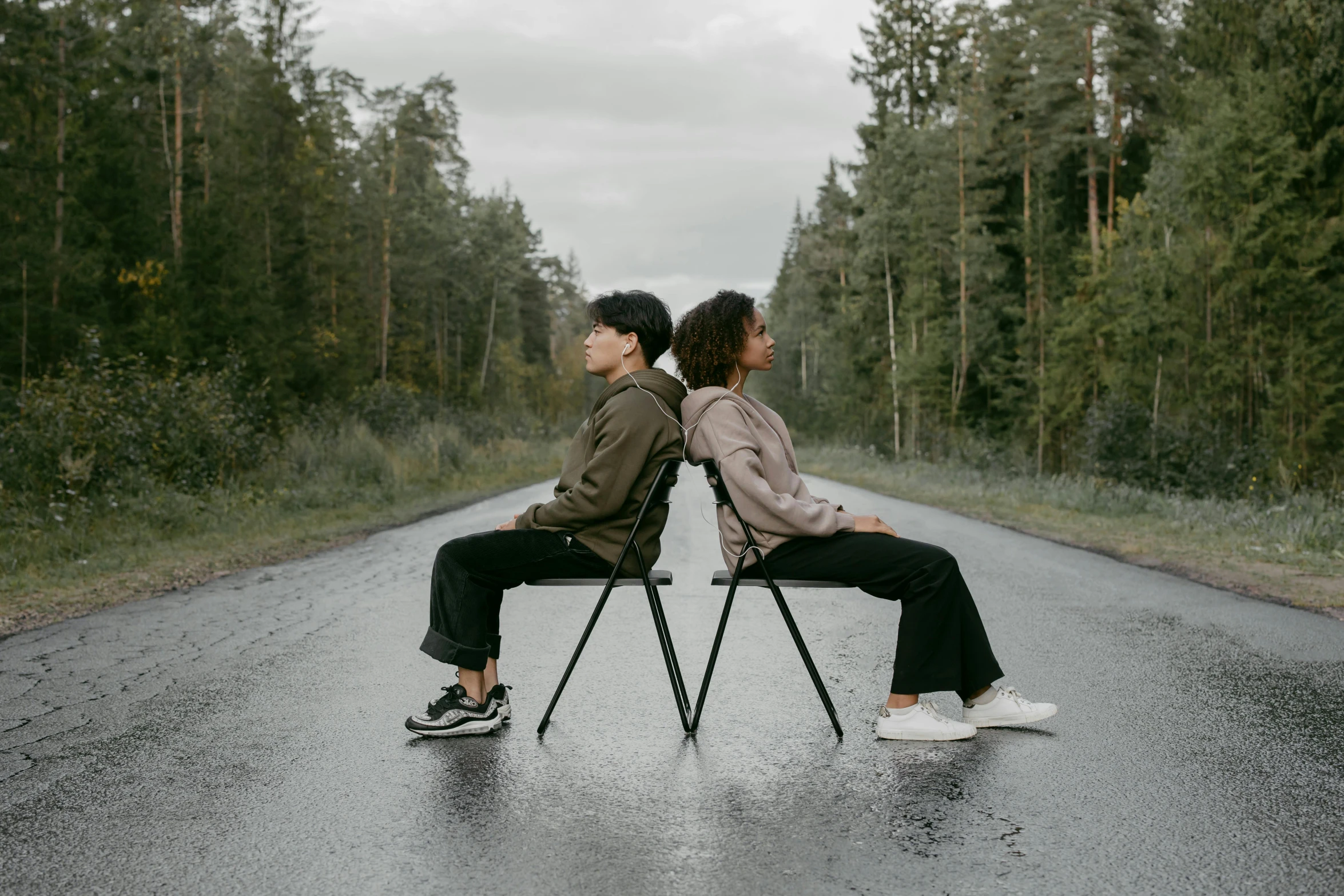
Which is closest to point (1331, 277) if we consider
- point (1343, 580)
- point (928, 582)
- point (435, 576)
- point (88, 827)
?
point (1343, 580)

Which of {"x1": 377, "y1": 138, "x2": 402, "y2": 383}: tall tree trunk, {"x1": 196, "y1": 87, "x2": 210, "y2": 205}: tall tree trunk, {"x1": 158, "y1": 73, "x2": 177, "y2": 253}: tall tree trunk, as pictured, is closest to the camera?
{"x1": 158, "y1": 73, "x2": 177, "y2": 253}: tall tree trunk

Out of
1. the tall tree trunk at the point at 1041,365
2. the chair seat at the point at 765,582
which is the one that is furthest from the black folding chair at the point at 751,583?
the tall tree trunk at the point at 1041,365

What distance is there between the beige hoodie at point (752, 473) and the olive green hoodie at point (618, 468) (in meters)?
0.13

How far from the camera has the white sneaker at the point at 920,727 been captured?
4508mm

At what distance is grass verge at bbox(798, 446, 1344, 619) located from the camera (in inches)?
376

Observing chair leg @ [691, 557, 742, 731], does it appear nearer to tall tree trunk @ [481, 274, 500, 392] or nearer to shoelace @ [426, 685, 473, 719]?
shoelace @ [426, 685, 473, 719]

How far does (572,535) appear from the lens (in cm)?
467

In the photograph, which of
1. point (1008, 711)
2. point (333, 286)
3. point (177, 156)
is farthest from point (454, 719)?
point (333, 286)

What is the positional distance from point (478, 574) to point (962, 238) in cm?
3635

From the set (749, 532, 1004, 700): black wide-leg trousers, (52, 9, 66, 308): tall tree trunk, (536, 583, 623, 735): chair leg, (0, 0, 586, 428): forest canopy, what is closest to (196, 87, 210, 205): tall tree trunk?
(0, 0, 586, 428): forest canopy

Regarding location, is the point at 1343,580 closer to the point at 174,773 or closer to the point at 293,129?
the point at 174,773

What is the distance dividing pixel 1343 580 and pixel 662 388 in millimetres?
7566

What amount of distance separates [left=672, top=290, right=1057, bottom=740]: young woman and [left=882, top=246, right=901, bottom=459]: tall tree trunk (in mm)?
37550

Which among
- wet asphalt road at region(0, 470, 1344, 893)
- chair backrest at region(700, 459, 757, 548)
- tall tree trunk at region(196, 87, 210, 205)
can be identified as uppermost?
tall tree trunk at region(196, 87, 210, 205)
